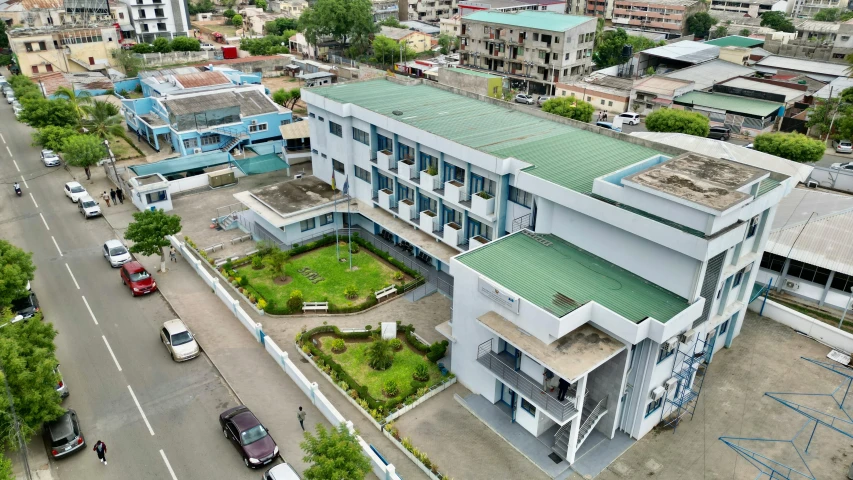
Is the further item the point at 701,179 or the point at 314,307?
the point at 314,307

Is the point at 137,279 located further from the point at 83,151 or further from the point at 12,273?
the point at 83,151

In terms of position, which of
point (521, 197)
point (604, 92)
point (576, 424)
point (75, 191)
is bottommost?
point (75, 191)

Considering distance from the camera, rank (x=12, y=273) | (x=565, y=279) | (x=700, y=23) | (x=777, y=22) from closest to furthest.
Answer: (x=565, y=279), (x=12, y=273), (x=777, y=22), (x=700, y=23)

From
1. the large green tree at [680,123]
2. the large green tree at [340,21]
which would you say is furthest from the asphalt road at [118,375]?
the large green tree at [340,21]

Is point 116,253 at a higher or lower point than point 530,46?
lower

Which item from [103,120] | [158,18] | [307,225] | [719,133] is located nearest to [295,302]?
[307,225]

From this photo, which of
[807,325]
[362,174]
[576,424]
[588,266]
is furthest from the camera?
[362,174]

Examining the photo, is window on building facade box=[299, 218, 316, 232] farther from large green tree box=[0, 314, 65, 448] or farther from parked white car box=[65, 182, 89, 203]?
parked white car box=[65, 182, 89, 203]
